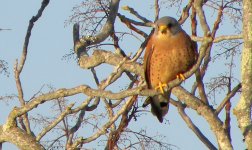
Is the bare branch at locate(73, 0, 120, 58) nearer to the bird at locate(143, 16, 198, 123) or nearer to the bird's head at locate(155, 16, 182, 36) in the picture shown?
the bird at locate(143, 16, 198, 123)

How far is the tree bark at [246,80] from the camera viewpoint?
6414 millimetres

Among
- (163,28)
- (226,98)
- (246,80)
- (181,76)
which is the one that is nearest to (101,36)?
(163,28)

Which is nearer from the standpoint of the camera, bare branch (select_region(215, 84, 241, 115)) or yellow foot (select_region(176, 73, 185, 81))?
yellow foot (select_region(176, 73, 185, 81))

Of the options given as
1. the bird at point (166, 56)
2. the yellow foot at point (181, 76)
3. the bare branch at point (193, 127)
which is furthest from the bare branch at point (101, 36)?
the yellow foot at point (181, 76)

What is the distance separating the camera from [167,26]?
7.42 meters

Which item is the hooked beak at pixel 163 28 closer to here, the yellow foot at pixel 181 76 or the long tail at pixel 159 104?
the yellow foot at pixel 181 76

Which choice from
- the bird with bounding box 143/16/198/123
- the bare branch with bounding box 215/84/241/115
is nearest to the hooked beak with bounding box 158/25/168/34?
the bird with bounding box 143/16/198/123

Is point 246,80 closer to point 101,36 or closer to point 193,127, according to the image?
point 193,127

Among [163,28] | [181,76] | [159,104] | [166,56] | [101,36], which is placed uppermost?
[101,36]

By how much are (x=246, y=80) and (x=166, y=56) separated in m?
1.09

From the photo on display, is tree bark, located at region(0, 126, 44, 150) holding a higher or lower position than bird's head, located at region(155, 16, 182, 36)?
lower

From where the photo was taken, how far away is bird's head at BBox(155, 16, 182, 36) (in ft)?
24.3

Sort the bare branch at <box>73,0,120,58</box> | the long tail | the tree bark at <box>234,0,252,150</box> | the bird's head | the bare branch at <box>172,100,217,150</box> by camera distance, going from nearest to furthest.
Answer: the tree bark at <box>234,0,252,150</box>
the bird's head
the long tail
the bare branch at <box>172,100,217,150</box>
the bare branch at <box>73,0,120,58</box>

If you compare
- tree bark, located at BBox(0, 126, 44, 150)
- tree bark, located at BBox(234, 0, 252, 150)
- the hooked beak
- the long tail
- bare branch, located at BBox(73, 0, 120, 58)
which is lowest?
tree bark, located at BBox(0, 126, 44, 150)
